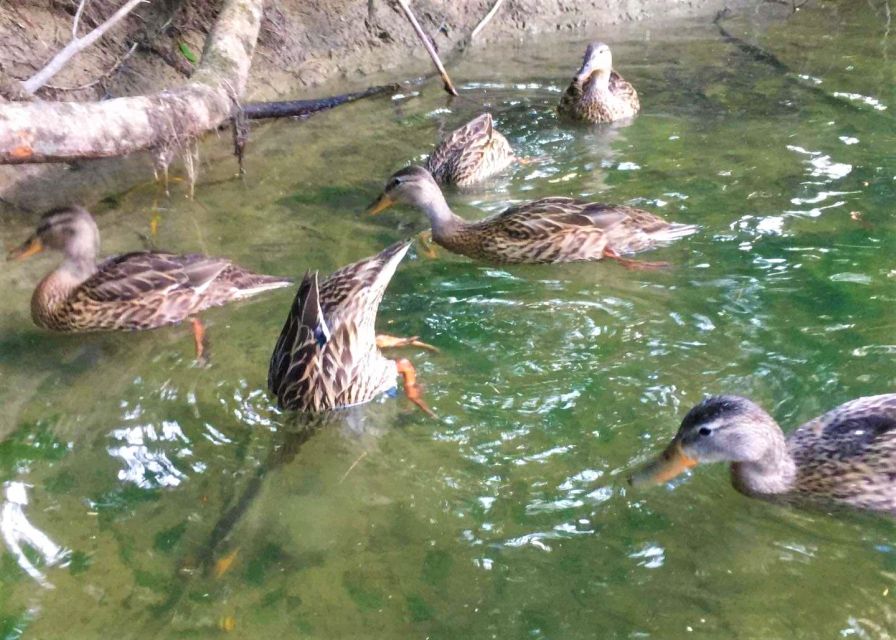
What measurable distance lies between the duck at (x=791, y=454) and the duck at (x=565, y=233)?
7.53 feet

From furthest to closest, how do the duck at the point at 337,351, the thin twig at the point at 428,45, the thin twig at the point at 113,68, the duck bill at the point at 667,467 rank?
the thin twig at the point at 428,45, the thin twig at the point at 113,68, the duck at the point at 337,351, the duck bill at the point at 667,467

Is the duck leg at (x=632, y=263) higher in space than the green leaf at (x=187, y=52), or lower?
lower

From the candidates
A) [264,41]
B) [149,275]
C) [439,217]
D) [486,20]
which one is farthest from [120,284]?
[486,20]

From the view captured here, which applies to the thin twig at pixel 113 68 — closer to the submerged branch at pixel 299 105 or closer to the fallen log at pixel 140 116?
the fallen log at pixel 140 116

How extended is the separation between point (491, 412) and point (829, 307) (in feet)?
7.36

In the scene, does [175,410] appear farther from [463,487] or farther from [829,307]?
[829,307]

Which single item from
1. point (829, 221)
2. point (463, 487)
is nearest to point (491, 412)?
point (463, 487)

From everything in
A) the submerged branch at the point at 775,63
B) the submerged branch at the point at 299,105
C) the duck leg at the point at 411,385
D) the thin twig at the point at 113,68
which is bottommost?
the duck leg at the point at 411,385

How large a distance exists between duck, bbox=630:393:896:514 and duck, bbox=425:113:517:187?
4206 mm

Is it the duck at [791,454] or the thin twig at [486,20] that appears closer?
the duck at [791,454]

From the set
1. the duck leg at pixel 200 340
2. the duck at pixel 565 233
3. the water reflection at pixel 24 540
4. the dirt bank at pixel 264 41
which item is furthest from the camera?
the dirt bank at pixel 264 41

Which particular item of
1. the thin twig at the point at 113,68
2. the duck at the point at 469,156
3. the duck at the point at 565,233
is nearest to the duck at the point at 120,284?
the duck at the point at 565,233

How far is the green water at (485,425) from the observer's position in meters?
3.83

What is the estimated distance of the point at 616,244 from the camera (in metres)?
6.64
